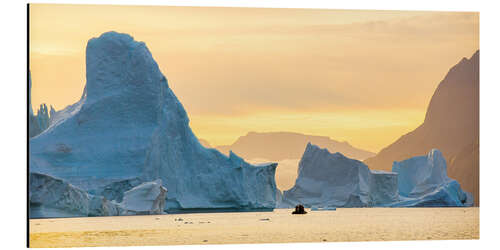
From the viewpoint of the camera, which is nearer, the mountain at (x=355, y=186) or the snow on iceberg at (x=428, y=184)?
the snow on iceberg at (x=428, y=184)

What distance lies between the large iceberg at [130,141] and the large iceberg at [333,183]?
9.78m

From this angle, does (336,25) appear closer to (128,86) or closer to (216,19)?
(216,19)

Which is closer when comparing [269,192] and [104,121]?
[104,121]

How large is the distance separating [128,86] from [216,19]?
551cm

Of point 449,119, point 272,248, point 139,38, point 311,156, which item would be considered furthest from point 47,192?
point 449,119

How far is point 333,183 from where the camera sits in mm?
38344

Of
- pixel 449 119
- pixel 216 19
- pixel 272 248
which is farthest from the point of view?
pixel 449 119

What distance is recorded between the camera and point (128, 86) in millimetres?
27047

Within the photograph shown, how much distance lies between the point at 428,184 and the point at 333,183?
16.6 ft

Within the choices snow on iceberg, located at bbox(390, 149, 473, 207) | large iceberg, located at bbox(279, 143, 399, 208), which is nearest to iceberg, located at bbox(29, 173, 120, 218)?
large iceberg, located at bbox(279, 143, 399, 208)

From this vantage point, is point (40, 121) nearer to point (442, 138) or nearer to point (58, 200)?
point (58, 200)

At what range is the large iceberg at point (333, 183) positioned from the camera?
1491 inches

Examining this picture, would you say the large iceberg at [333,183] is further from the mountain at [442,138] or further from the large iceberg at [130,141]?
the large iceberg at [130,141]

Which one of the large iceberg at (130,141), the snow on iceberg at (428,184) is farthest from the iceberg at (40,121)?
the snow on iceberg at (428,184)
